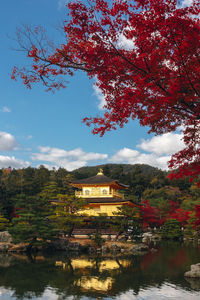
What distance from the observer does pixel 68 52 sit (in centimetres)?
548

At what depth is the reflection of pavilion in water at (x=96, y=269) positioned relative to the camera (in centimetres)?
989

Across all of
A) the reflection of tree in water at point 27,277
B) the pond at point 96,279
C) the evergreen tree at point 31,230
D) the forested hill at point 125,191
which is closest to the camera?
the pond at point 96,279

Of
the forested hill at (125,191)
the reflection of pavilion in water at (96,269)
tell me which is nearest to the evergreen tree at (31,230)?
the reflection of pavilion in water at (96,269)

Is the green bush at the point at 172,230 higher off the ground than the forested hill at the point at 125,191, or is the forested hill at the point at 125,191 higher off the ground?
the forested hill at the point at 125,191

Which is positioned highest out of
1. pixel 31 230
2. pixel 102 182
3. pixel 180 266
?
pixel 102 182

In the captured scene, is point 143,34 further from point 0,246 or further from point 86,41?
point 0,246

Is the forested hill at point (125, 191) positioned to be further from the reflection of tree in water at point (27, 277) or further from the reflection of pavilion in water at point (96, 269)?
the reflection of pavilion in water at point (96, 269)

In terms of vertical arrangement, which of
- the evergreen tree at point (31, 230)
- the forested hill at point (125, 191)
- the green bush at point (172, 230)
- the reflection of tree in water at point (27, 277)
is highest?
the forested hill at point (125, 191)

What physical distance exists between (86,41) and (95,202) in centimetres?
2381

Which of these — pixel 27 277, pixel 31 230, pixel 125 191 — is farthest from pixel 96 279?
pixel 125 191

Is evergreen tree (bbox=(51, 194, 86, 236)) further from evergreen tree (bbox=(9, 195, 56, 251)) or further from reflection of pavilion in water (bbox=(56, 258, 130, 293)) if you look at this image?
reflection of pavilion in water (bbox=(56, 258, 130, 293))

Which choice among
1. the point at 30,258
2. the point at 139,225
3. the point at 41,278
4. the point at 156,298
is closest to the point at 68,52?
the point at 156,298

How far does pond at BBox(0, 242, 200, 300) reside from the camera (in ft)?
28.8

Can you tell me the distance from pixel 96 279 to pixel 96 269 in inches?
76.9
